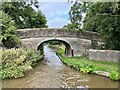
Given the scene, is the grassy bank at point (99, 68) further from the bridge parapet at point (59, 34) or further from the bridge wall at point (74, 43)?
the bridge parapet at point (59, 34)

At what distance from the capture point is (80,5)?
933 inches

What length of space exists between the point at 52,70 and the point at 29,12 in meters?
10.9

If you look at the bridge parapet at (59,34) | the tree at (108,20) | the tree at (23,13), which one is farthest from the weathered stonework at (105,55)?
the tree at (23,13)

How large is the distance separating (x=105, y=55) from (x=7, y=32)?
7279 mm

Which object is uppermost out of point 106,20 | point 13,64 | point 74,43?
point 106,20

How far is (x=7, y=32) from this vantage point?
20.0m

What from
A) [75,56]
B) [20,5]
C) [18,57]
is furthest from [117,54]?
[20,5]

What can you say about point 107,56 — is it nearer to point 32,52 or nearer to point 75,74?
point 75,74

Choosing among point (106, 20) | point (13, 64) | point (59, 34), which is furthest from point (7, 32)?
point (106, 20)

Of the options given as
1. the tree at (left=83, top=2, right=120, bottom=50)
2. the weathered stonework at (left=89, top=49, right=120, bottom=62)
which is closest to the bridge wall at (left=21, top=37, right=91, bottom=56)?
the tree at (left=83, top=2, right=120, bottom=50)

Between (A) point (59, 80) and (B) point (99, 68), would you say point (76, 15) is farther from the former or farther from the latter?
(A) point (59, 80)

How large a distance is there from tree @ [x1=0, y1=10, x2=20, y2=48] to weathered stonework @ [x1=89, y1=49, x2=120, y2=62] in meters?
5.83

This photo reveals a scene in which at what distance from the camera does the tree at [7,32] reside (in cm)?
1968

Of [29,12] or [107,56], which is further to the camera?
[29,12]
